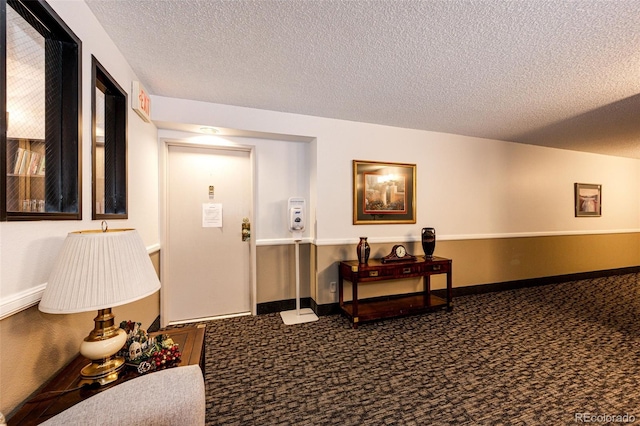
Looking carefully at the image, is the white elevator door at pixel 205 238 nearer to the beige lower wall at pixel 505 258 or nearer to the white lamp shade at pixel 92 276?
the beige lower wall at pixel 505 258

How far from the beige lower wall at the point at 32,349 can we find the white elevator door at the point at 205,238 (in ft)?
5.53

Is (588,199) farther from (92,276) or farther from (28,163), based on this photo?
(28,163)

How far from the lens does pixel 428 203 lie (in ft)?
12.2

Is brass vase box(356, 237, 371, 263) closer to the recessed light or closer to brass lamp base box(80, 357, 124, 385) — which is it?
the recessed light

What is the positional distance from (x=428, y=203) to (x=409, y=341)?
1944mm

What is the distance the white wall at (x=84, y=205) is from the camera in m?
0.96

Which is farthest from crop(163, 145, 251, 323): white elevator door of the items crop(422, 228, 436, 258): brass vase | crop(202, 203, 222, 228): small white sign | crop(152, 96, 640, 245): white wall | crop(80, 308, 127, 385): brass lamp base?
crop(422, 228, 436, 258): brass vase

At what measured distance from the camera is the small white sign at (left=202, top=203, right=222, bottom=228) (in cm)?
311

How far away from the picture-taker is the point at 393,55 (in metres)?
1.90

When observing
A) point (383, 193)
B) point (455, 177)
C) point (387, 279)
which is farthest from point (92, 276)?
point (455, 177)

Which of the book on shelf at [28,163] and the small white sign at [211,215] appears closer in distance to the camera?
the book on shelf at [28,163]

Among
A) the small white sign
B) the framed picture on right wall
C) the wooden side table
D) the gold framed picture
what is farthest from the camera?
the framed picture on right wall

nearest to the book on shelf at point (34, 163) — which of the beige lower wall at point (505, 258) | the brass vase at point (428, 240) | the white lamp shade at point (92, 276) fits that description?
the white lamp shade at point (92, 276)

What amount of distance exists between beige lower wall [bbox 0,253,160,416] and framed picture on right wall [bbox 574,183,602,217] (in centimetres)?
686
